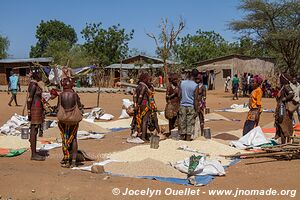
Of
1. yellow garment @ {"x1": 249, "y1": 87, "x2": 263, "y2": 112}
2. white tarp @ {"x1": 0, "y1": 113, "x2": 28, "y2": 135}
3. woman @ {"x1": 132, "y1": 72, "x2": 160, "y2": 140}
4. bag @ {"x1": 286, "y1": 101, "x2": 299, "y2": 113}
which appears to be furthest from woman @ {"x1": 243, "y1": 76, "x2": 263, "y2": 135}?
white tarp @ {"x1": 0, "y1": 113, "x2": 28, "y2": 135}

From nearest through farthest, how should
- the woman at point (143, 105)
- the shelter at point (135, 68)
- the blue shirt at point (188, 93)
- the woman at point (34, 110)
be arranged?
the woman at point (34, 110) → the blue shirt at point (188, 93) → the woman at point (143, 105) → the shelter at point (135, 68)

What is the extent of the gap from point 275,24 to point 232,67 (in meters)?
4.79

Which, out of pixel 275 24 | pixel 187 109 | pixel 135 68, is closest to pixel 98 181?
pixel 187 109

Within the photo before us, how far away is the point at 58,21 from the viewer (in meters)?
74.8

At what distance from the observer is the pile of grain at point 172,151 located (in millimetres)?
7199

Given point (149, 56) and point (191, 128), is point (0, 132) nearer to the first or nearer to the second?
point (191, 128)

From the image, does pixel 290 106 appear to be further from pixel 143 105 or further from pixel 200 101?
pixel 143 105

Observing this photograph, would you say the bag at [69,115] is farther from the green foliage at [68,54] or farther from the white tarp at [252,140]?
the green foliage at [68,54]

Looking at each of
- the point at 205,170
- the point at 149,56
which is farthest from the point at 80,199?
the point at 149,56

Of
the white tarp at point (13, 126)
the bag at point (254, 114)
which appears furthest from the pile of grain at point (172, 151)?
the white tarp at point (13, 126)

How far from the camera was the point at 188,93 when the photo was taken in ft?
28.0

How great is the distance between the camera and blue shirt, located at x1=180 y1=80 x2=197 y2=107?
8.52 metres

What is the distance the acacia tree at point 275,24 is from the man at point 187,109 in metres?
19.6

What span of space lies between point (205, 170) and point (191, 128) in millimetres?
2407
